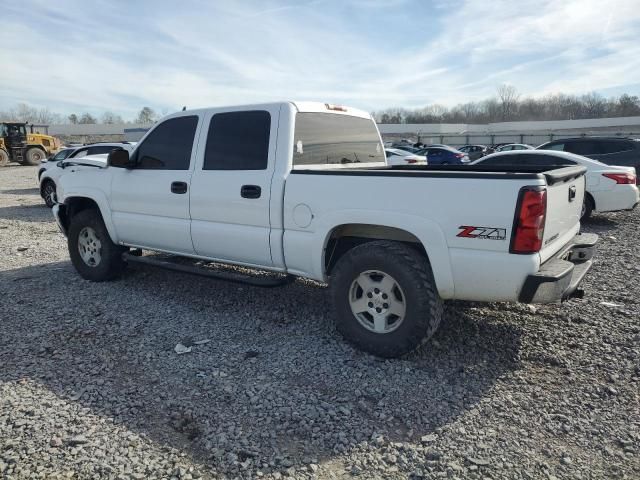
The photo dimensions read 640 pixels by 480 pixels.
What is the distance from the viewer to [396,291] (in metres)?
3.78

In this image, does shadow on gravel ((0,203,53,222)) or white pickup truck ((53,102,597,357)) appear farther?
shadow on gravel ((0,203,53,222))

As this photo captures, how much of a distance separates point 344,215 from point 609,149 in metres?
10.7

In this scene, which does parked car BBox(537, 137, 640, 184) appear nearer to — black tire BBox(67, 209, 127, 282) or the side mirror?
the side mirror

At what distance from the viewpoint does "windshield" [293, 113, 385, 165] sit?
440 cm

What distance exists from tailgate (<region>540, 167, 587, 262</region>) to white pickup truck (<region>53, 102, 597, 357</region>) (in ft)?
0.06

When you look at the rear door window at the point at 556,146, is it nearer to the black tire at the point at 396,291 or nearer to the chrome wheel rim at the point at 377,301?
the black tire at the point at 396,291

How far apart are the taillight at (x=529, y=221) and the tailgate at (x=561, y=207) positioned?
14 cm

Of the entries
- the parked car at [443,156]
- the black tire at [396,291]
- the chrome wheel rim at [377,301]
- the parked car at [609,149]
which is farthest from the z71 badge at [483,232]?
the parked car at [443,156]

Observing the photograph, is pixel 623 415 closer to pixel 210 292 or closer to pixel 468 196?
pixel 468 196

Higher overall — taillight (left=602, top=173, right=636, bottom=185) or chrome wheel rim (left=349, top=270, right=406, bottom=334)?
taillight (left=602, top=173, right=636, bottom=185)

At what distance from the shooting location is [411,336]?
3.64 meters

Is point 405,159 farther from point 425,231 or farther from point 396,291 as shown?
point 425,231

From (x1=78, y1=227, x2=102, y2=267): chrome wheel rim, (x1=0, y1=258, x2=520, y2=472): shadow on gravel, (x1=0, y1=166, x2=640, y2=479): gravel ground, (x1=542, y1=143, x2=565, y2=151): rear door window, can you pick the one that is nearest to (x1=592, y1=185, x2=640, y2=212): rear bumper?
(x1=542, y1=143, x2=565, y2=151): rear door window

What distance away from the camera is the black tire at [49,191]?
1295 cm
